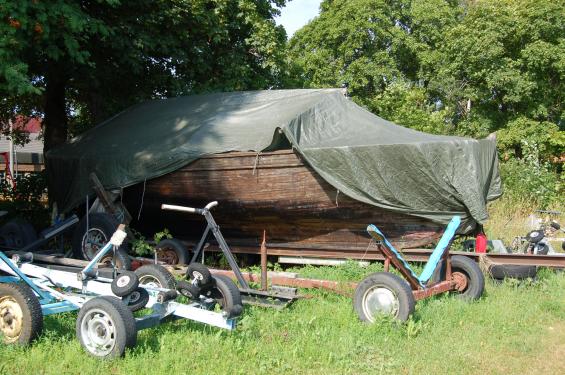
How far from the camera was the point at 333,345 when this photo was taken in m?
5.23

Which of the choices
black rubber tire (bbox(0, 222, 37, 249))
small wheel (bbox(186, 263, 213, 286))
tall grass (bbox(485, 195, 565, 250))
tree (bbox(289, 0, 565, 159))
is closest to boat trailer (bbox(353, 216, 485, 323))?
small wheel (bbox(186, 263, 213, 286))

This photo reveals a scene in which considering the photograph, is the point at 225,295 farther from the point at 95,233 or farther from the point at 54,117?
the point at 54,117

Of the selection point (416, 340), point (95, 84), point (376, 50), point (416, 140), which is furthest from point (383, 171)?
point (376, 50)

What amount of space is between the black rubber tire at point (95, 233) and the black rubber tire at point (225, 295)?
3302 millimetres

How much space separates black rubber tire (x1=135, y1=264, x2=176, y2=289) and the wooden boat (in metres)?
2.75

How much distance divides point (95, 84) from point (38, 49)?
3.06 meters

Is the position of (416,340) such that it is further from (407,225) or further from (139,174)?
(139,174)

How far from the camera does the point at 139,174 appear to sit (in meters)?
9.06

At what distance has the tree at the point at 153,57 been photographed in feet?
38.6

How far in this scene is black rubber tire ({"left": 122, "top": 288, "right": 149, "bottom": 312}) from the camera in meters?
5.18

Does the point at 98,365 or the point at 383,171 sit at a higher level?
the point at 383,171

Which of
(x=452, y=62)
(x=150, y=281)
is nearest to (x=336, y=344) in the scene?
(x=150, y=281)

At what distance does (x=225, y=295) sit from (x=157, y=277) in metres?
0.77

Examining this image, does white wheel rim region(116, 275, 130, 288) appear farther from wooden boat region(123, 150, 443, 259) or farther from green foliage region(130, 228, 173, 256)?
green foliage region(130, 228, 173, 256)
